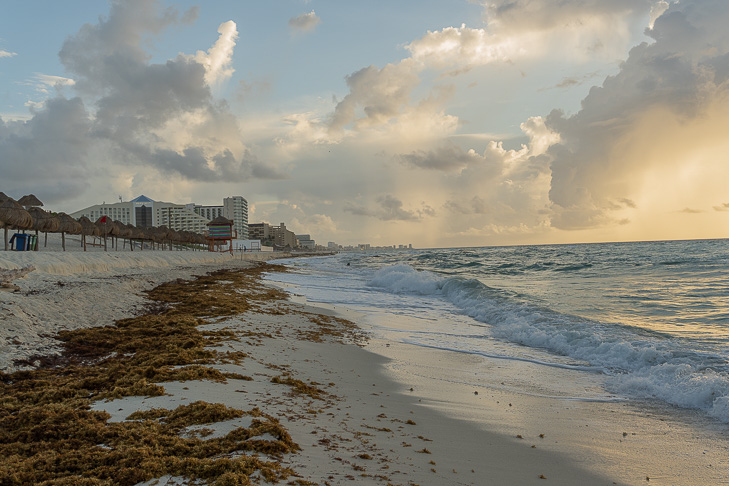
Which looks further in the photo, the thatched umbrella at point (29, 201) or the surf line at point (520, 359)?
the thatched umbrella at point (29, 201)

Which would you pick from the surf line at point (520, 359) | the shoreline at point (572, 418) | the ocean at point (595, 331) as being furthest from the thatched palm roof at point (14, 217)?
the shoreline at point (572, 418)

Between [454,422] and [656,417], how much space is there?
2.62 meters

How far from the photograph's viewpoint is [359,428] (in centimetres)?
416

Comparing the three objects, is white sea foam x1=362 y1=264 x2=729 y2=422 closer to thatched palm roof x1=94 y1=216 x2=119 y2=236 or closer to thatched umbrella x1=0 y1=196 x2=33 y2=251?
thatched umbrella x1=0 y1=196 x2=33 y2=251

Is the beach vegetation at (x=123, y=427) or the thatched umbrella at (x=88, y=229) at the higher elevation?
the thatched umbrella at (x=88, y=229)

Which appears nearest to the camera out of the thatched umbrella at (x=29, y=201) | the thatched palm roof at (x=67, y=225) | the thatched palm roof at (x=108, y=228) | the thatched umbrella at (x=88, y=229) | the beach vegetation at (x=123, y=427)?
the beach vegetation at (x=123, y=427)

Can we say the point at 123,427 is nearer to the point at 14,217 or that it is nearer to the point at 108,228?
the point at 14,217

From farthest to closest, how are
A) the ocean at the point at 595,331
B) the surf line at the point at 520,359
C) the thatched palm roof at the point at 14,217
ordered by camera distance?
the thatched palm roof at the point at 14,217, the surf line at the point at 520,359, the ocean at the point at 595,331

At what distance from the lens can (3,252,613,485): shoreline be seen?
3295 mm

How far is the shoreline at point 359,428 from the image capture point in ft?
10.8

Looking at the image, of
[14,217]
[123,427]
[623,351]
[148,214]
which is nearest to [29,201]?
[14,217]

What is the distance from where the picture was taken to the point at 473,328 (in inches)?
461

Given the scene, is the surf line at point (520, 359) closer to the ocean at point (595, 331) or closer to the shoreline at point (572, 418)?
the ocean at point (595, 331)

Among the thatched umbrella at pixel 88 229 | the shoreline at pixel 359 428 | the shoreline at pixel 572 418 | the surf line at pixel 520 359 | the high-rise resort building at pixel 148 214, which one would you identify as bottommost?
the surf line at pixel 520 359
